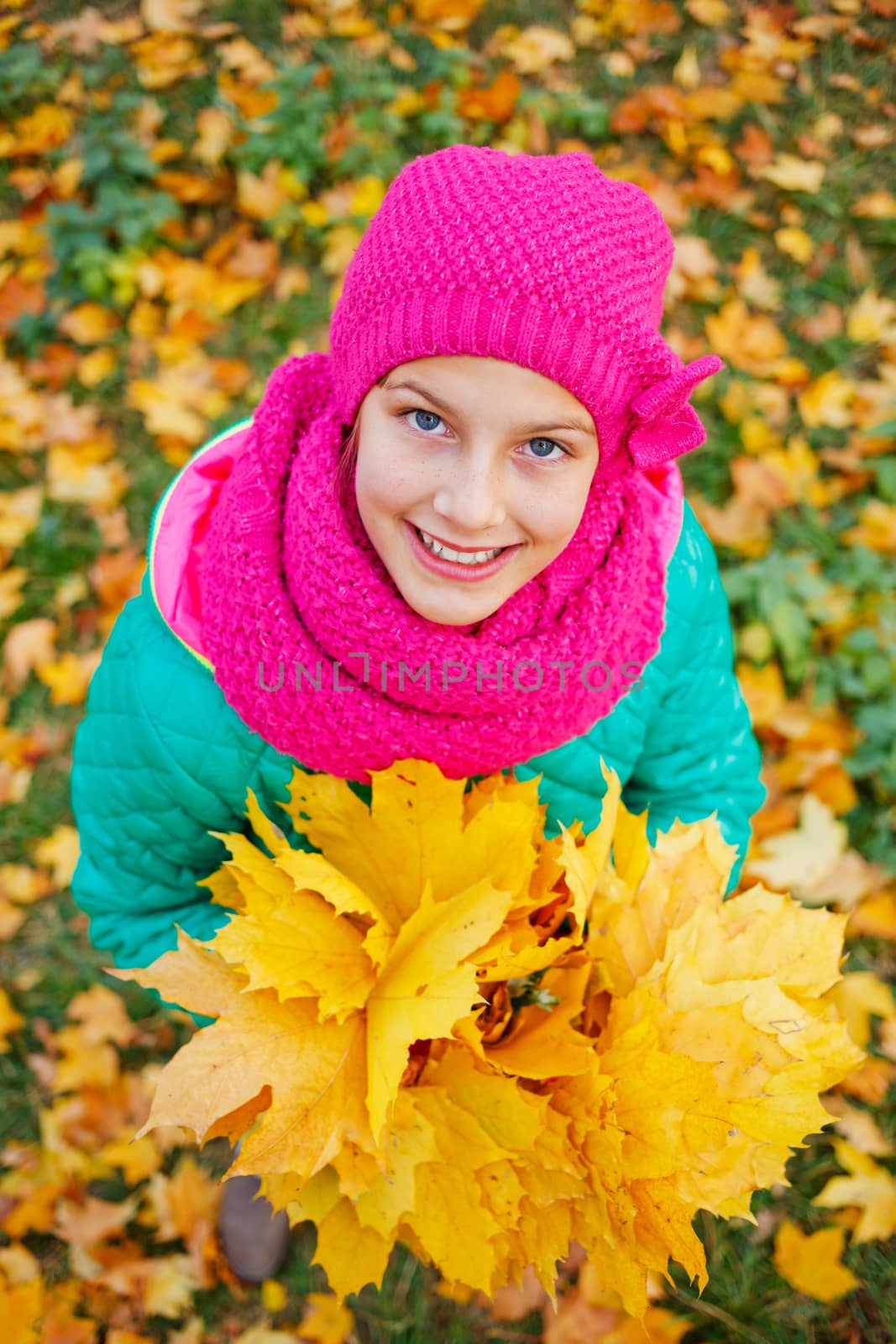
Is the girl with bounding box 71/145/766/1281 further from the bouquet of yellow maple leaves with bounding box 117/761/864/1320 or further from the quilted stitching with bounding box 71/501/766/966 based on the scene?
the bouquet of yellow maple leaves with bounding box 117/761/864/1320

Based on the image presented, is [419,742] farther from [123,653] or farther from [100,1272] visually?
[100,1272]

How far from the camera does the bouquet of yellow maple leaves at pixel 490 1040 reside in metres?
0.94

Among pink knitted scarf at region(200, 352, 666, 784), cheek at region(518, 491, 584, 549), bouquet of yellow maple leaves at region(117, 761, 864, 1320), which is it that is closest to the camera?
bouquet of yellow maple leaves at region(117, 761, 864, 1320)

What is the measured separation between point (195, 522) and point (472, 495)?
1.91 feet

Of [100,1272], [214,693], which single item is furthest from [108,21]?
[100,1272]

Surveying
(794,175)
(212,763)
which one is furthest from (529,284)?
(794,175)

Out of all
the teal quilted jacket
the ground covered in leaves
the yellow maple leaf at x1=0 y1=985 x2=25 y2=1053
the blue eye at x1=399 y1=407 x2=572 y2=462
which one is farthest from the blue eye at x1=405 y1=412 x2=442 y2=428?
the yellow maple leaf at x1=0 y1=985 x2=25 y2=1053

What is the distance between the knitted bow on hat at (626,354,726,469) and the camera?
3.72 feet

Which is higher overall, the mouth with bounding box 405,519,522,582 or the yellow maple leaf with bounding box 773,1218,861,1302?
the mouth with bounding box 405,519,522,582

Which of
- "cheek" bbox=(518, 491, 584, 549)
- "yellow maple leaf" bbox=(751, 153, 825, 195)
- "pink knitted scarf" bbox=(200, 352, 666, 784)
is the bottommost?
"pink knitted scarf" bbox=(200, 352, 666, 784)

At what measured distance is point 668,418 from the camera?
47.1 inches

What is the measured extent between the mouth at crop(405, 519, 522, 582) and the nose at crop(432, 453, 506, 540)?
0.24 ft

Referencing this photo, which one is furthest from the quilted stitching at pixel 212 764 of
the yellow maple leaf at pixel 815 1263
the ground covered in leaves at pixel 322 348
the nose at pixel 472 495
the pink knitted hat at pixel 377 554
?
the yellow maple leaf at pixel 815 1263

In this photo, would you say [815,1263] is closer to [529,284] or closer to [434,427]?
[434,427]
